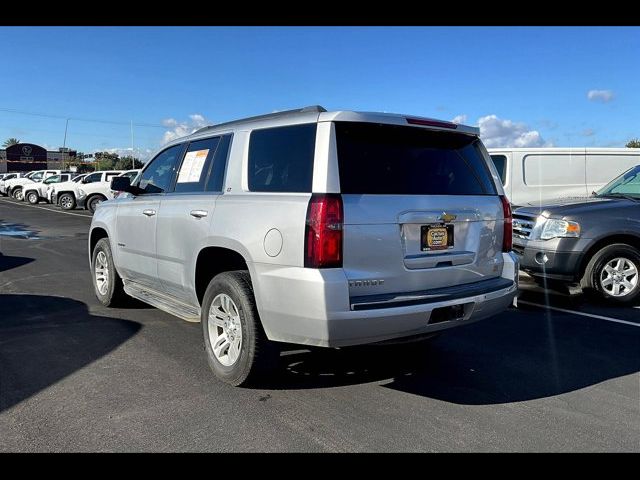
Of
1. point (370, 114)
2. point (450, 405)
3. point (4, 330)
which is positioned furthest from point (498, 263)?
Result: point (4, 330)

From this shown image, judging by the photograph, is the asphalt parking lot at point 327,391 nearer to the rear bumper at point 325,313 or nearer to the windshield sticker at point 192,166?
the rear bumper at point 325,313

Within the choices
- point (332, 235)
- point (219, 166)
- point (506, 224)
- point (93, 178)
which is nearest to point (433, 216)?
point (332, 235)

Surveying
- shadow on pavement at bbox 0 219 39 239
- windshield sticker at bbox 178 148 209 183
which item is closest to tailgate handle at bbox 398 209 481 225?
windshield sticker at bbox 178 148 209 183

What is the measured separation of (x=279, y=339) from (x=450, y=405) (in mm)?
1279

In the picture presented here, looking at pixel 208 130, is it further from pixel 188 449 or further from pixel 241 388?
pixel 188 449

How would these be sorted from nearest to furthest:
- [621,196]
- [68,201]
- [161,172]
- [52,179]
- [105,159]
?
[161,172]
[621,196]
[68,201]
[52,179]
[105,159]

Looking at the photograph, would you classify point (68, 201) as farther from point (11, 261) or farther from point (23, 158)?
point (23, 158)

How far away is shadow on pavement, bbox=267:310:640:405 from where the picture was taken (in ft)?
12.9

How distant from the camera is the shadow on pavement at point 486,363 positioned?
392 cm

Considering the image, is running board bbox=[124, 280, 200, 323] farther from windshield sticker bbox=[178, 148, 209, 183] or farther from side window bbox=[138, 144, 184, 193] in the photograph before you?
windshield sticker bbox=[178, 148, 209, 183]

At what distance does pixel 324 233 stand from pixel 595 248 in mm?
4908

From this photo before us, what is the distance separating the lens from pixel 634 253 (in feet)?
21.3

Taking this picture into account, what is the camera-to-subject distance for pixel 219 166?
4.26 meters

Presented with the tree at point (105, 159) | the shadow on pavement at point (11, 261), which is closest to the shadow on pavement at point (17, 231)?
the shadow on pavement at point (11, 261)
